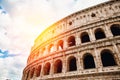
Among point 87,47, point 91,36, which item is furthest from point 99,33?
point 87,47

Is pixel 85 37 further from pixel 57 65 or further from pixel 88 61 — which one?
pixel 57 65

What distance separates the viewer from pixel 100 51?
10188 millimetres

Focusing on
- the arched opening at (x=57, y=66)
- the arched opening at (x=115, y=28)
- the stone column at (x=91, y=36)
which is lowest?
the arched opening at (x=57, y=66)

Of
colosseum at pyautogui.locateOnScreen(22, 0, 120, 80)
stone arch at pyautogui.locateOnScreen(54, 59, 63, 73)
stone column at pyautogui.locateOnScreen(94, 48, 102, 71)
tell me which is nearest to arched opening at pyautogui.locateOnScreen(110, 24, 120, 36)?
colosseum at pyautogui.locateOnScreen(22, 0, 120, 80)

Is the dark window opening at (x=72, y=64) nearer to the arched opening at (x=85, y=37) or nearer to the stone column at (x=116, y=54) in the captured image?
the arched opening at (x=85, y=37)

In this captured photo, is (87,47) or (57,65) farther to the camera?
(57,65)

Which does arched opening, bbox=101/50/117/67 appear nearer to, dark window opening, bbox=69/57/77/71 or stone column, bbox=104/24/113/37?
stone column, bbox=104/24/113/37

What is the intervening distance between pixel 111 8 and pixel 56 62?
32.9ft

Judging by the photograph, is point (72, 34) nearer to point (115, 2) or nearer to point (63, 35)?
point (63, 35)

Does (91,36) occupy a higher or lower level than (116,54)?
higher

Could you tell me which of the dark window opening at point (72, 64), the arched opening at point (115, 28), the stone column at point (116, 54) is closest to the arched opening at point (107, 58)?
the stone column at point (116, 54)

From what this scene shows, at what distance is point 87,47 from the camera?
1103 centimetres

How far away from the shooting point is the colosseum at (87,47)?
9523 millimetres


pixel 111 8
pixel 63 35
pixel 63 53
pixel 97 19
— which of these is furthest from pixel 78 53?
pixel 111 8
